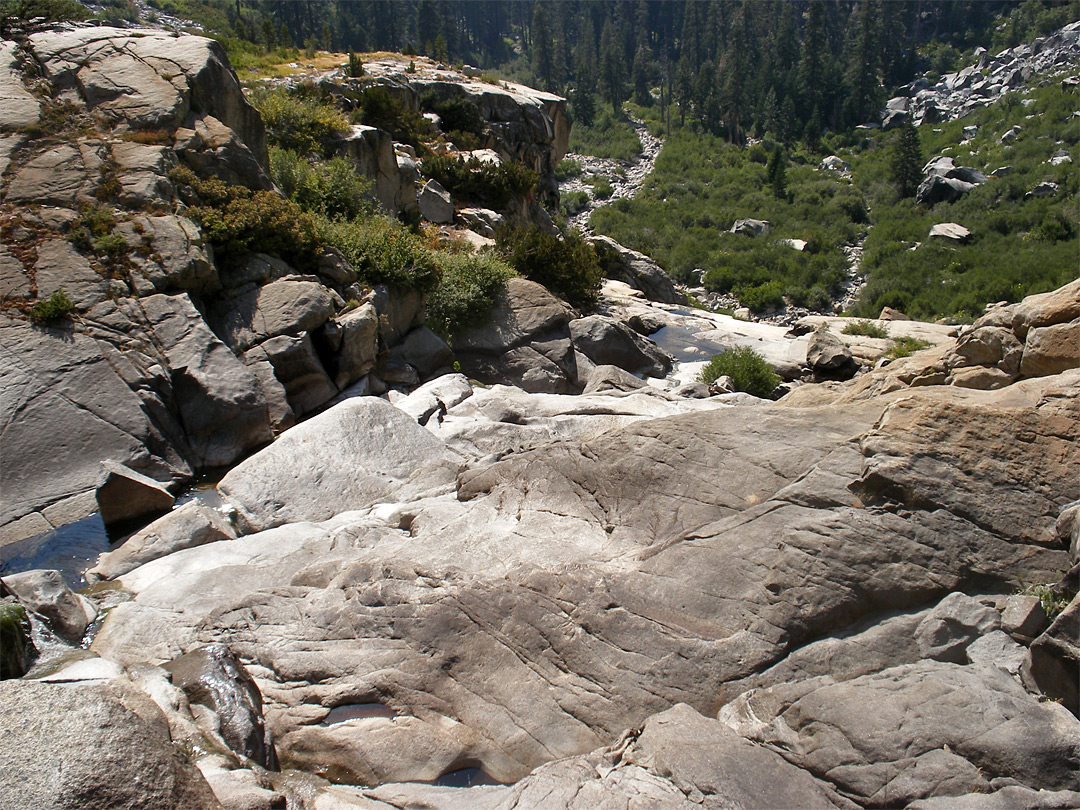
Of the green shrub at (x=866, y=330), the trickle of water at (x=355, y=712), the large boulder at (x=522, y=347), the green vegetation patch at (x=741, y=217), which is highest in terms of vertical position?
the trickle of water at (x=355, y=712)

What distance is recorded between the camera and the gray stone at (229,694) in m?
5.52

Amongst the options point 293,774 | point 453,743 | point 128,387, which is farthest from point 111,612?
point 128,387

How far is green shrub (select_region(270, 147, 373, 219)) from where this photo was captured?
18922 millimetres

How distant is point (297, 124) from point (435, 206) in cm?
592

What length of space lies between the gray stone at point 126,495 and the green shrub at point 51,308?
117 inches

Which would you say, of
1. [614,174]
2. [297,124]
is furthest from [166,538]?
[614,174]

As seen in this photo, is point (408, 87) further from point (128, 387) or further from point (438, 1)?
point (438, 1)

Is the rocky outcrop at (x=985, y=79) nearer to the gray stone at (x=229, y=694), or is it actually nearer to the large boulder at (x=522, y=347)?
the large boulder at (x=522, y=347)

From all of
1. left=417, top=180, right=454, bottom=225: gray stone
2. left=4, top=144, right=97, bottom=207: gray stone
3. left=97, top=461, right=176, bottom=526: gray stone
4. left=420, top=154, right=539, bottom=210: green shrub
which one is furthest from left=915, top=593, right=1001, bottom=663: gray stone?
left=420, top=154, right=539, bottom=210: green shrub

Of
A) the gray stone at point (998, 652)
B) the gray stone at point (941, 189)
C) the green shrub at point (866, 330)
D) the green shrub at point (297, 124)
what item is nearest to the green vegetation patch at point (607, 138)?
the gray stone at point (941, 189)

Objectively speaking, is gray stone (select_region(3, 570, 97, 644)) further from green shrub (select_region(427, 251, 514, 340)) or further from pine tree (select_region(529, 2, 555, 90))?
pine tree (select_region(529, 2, 555, 90))

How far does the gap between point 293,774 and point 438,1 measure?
408 ft

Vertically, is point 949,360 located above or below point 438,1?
below

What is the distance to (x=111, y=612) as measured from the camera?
7504 mm
